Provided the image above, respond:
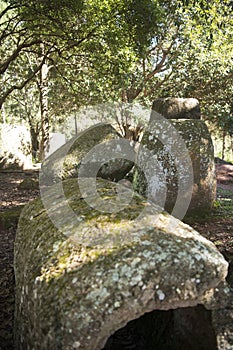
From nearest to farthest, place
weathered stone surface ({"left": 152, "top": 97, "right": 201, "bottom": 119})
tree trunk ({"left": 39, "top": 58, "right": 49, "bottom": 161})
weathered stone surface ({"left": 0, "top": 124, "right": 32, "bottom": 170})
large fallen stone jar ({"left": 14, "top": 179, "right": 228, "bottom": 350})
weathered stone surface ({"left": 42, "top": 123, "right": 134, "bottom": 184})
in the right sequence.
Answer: large fallen stone jar ({"left": 14, "top": 179, "right": 228, "bottom": 350}) → weathered stone surface ({"left": 152, "top": 97, "right": 201, "bottom": 119}) → weathered stone surface ({"left": 42, "top": 123, "right": 134, "bottom": 184}) → weathered stone surface ({"left": 0, "top": 124, "right": 32, "bottom": 170}) → tree trunk ({"left": 39, "top": 58, "right": 49, "bottom": 161})

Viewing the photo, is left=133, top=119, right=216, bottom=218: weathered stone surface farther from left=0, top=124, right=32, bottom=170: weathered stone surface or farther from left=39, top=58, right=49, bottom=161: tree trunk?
left=39, top=58, right=49, bottom=161: tree trunk

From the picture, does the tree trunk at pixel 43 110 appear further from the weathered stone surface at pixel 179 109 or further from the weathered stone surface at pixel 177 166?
the weathered stone surface at pixel 177 166

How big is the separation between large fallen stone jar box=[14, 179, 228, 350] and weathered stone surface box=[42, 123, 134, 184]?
707 cm

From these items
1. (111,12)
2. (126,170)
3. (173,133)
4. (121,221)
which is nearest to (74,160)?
(126,170)

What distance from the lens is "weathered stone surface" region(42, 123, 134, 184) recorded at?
34.2 ft

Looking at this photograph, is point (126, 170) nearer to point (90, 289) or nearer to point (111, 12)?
point (111, 12)

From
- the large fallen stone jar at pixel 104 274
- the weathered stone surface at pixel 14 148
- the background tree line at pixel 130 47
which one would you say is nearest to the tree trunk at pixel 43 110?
the background tree line at pixel 130 47

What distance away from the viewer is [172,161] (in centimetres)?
729

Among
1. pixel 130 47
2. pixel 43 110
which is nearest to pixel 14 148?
pixel 43 110

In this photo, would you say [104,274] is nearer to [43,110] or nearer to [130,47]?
[130,47]

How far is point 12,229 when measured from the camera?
24.3 ft

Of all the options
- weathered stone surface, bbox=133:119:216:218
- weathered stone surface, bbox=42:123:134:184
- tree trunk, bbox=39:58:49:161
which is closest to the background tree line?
tree trunk, bbox=39:58:49:161

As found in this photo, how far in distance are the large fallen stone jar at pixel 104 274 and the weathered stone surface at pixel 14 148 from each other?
42.0ft

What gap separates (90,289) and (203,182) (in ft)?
17.7
